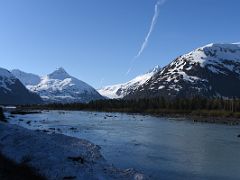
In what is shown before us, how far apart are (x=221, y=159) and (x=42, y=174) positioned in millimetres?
26580

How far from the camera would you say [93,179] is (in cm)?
3186

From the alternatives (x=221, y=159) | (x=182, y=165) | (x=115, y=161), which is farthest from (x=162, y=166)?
(x=221, y=159)

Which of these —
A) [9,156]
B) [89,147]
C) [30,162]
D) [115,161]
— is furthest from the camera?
[89,147]

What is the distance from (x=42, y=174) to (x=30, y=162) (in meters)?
4.19

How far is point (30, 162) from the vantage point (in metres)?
36.4

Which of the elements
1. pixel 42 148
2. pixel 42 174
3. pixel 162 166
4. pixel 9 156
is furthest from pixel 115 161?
pixel 42 174

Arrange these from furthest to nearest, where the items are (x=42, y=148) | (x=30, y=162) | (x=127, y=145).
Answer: (x=127, y=145) → (x=42, y=148) → (x=30, y=162)

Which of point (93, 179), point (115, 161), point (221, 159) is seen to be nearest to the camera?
point (93, 179)

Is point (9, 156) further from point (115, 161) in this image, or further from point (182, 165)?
point (182, 165)

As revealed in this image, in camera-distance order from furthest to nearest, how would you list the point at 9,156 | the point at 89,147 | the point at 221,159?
the point at 89,147, the point at 221,159, the point at 9,156

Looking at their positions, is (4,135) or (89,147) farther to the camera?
(89,147)

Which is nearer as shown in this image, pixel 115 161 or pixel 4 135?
pixel 115 161

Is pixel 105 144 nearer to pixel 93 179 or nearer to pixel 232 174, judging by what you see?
pixel 232 174

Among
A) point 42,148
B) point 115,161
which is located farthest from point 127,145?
point 42,148
